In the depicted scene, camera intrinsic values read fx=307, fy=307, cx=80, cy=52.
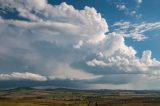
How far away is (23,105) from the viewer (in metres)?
164

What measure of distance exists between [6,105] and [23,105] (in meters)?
8.94

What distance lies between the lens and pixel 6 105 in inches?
6432
